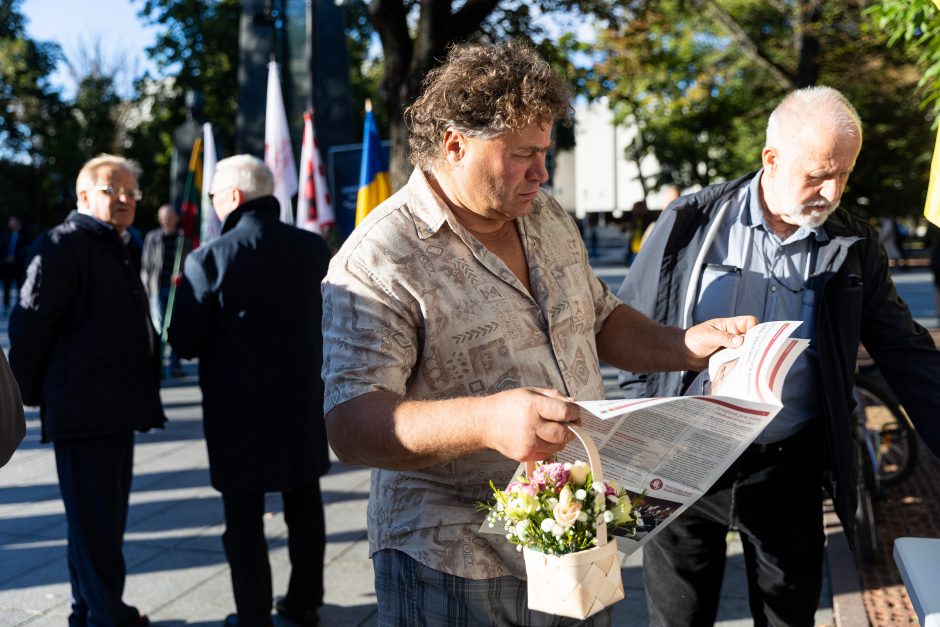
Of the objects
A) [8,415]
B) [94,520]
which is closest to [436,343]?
[8,415]

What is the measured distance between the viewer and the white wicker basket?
1.59 meters

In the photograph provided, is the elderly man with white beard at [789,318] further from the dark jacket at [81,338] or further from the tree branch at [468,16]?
the tree branch at [468,16]

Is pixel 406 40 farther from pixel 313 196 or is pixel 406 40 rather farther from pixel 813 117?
pixel 813 117

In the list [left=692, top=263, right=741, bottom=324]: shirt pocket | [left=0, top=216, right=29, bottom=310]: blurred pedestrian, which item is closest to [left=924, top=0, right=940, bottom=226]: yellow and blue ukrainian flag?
[left=692, top=263, right=741, bottom=324]: shirt pocket

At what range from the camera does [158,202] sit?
3666 cm

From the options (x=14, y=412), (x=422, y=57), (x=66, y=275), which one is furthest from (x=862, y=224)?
(x=422, y=57)

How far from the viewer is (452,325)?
186 centimetres

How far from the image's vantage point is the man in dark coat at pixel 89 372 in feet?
12.5

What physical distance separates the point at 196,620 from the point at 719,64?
19.5m

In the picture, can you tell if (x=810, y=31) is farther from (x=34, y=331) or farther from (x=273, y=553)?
(x=34, y=331)

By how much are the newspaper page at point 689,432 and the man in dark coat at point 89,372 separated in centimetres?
265

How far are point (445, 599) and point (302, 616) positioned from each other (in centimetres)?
250

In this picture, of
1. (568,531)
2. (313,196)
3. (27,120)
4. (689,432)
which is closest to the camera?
(568,531)

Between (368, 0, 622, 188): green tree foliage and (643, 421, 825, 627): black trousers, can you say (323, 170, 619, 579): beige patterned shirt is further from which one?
(368, 0, 622, 188): green tree foliage
